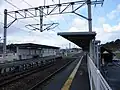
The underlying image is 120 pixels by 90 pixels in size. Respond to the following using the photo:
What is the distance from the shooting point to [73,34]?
598 inches

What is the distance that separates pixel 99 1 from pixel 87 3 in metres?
1.23

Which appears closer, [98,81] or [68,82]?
[98,81]

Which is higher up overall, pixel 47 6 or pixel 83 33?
pixel 47 6

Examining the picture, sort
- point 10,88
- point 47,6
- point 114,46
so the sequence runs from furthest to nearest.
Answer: point 114,46
point 47,6
point 10,88

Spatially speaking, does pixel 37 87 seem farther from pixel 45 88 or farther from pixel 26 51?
pixel 26 51

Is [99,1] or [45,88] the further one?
[99,1]

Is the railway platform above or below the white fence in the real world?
below

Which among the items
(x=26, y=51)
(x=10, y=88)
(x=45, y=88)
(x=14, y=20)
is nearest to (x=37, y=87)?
(x=45, y=88)

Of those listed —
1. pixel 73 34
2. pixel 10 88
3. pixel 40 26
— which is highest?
pixel 40 26

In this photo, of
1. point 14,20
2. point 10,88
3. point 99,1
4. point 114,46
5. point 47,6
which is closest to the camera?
point 10,88

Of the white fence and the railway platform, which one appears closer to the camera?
the white fence

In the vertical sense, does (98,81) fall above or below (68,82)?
above

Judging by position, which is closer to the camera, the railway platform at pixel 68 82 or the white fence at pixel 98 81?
the white fence at pixel 98 81

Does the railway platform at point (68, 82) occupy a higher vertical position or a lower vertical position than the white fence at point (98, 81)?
lower
